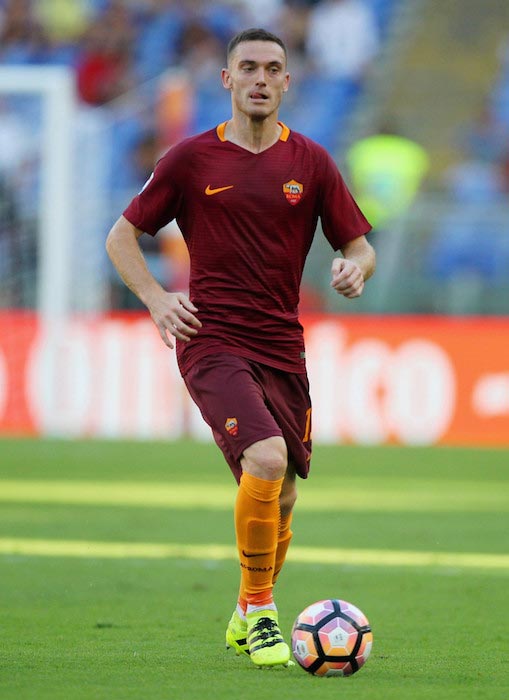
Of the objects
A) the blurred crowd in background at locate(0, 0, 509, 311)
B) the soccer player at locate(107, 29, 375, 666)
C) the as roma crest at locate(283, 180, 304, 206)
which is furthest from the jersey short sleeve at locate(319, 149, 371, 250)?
the blurred crowd in background at locate(0, 0, 509, 311)

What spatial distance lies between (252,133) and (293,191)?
11.1 inches

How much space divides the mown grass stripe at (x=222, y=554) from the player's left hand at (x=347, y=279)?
318 cm

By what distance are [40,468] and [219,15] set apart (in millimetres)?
11189

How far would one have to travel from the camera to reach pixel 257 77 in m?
5.74

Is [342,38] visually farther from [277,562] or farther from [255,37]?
[277,562]

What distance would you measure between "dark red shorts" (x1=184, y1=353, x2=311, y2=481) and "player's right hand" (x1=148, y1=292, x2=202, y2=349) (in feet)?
0.54

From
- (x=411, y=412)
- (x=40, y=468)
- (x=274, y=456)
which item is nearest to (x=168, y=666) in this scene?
(x=274, y=456)

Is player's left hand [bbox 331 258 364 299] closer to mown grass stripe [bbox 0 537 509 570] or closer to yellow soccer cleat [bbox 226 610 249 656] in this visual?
yellow soccer cleat [bbox 226 610 249 656]

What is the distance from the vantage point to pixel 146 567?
8359mm

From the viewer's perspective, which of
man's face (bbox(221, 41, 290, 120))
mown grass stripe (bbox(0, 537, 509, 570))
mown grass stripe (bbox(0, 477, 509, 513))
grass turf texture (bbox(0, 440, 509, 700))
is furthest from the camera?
mown grass stripe (bbox(0, 477, 509, 513))

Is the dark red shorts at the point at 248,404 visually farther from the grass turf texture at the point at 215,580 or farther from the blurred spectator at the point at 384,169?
the blurred spectator at the point at 384,169

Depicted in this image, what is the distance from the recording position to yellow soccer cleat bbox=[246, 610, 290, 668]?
539cm

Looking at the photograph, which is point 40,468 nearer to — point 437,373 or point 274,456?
point 437,373

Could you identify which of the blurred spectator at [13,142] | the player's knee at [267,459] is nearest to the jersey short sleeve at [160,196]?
the player's knee at [267,459]
